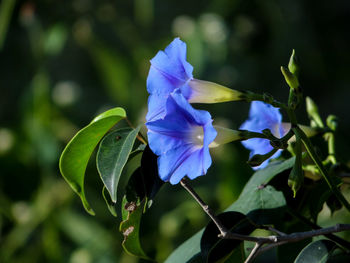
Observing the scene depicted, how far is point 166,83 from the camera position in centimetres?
70

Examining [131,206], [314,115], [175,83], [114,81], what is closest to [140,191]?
[131,206]

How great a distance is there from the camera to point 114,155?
65 cm

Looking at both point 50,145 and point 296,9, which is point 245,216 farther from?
point 296,9

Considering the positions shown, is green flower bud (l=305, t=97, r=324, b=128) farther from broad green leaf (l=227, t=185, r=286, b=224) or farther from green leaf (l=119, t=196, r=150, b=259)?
green leaf (l=119, t=196, r=150, b=259)

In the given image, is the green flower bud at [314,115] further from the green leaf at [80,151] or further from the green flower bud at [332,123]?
the green leaf at [80,151]

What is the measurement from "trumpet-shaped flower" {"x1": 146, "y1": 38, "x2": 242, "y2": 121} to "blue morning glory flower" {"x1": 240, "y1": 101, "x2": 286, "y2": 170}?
0.13m

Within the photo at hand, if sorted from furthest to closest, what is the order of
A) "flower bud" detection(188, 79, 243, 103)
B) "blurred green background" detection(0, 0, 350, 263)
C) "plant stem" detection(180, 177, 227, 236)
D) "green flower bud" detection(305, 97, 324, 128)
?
"blurred green background" detection(0, 0, 350, 263)
"green flower bud" detection(305, 97, 324, 128)
"flower bud" detection(188, 79, 243, 103)
"plant stem" detection(180, 177, 227, 236)

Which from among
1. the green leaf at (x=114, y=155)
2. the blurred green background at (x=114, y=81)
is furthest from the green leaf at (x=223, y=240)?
the blurred green background at (x=114, y=81)

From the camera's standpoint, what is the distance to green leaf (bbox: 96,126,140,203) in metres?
0.62

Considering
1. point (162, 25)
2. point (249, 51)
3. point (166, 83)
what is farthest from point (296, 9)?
point (166, 83)

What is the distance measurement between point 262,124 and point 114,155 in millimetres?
267

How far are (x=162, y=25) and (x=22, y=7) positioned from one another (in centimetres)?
76

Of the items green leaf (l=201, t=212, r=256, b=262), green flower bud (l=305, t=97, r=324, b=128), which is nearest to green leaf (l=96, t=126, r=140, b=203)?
green leaf (l=201, t=212, r=256, b=262)

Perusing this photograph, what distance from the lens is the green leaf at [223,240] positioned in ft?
2.21
